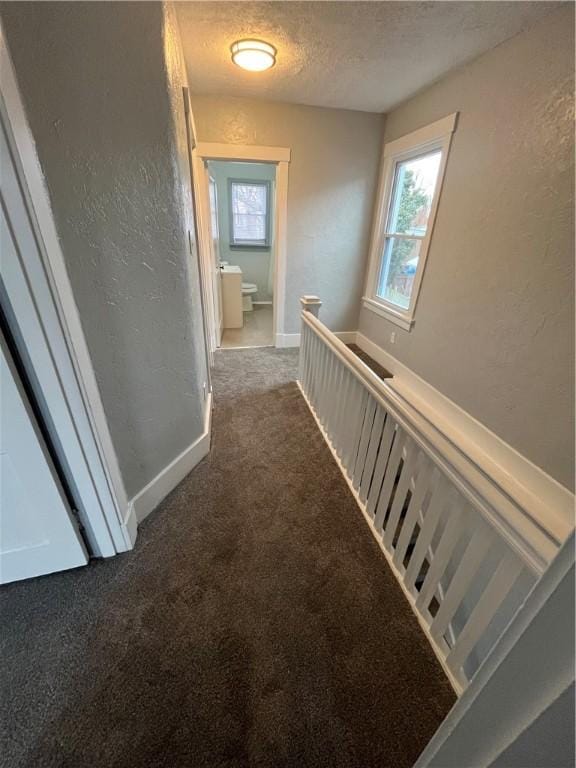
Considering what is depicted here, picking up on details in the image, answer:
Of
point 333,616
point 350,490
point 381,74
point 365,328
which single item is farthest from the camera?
point 365,328

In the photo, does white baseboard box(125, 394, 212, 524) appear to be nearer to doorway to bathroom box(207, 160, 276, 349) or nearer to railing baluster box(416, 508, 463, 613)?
railing baluster box(416, 508, 463, 613)

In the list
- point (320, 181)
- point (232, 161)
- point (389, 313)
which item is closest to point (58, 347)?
point (232, 161)

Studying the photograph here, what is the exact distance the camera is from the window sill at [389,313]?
3113 mm

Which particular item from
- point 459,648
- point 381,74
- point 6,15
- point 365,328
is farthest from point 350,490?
point 381,74

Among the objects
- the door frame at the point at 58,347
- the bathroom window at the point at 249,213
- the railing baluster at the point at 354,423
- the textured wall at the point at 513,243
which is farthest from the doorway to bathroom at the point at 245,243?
the door frame at the point at 58,347

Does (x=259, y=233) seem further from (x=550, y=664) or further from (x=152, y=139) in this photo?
(x=550, y=664)

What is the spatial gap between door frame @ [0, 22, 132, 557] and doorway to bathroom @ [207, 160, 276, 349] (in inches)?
125

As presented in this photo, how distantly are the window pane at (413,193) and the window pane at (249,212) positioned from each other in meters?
2.81

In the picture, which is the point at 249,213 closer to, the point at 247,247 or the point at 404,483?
the point at 247,247

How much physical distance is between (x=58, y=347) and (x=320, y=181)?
10.6 feet

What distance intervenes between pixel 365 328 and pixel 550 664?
378 centimetres

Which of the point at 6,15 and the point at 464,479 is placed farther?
the point at 464,479

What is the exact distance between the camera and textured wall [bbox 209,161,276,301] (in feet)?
16.6

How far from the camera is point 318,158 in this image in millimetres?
3188
